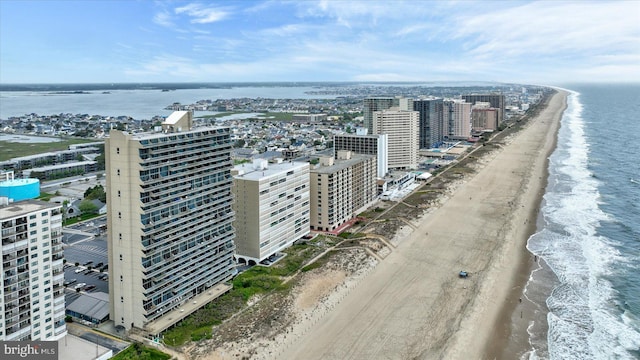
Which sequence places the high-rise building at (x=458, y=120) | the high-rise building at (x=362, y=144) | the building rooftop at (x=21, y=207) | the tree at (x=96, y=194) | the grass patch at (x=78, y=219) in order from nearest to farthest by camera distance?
the building rooftop at (x=21, y=207), the grass patch at (x=78, y=219), the tree at (x=96, y=194), the high-rise building at (x=362, y=144), the high-rise building at (x=458, y=120)

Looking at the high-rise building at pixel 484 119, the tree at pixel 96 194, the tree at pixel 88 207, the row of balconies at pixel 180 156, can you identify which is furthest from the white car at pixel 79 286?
the high-rise building at pixel 484 119

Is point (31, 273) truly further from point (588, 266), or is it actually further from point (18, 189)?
point (588, 266)

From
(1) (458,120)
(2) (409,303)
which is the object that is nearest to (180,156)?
(2) (409,303)

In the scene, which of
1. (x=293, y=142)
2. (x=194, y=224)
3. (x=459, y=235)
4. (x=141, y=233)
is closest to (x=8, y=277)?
(x=141, y=233)

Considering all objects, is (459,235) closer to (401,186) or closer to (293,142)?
(401,186)

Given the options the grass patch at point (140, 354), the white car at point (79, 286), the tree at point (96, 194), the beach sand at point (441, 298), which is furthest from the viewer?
the tree at point (96, 194)

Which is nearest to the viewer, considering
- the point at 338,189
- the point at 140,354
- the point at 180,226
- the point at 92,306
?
the point at 140,354

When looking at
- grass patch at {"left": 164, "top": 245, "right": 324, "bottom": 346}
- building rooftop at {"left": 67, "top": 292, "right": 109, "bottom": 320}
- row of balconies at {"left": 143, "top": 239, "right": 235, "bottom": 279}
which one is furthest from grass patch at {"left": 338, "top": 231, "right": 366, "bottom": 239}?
building rooftop at {"left": 67, "top": 292, "right": 109, "bottom": 320}

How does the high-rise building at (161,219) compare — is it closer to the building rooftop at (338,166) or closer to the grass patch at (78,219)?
the building rooftop at (338,166)
